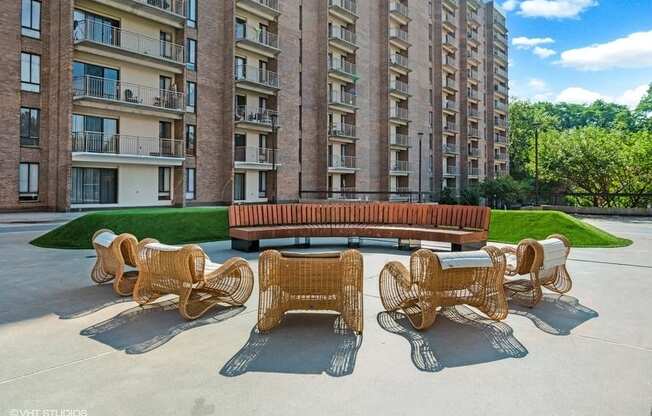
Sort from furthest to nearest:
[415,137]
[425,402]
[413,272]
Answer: [415,137] < [413,272] < [425,402]

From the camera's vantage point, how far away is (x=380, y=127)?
131ft

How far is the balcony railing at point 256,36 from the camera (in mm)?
28750

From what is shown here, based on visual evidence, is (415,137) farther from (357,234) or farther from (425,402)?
(425,402)

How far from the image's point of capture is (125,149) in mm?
23297

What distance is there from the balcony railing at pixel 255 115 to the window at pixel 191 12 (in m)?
5.56

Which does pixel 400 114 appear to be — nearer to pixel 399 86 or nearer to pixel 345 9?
pixel 399 86

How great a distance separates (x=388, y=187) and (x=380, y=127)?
18.1ft

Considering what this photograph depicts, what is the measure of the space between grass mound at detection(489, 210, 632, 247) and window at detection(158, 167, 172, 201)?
61.6 ft

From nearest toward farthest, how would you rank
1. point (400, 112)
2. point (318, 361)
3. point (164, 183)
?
1. point (318, 361)
2. point (164, 183)
3. point (400, 112)

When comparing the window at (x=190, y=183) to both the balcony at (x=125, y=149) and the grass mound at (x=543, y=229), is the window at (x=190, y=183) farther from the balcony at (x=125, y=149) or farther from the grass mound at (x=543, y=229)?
the grass mound at (x=543, y=229)

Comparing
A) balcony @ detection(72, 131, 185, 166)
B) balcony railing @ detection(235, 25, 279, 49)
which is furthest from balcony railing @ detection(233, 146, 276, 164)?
balcony railing @ detection(235, 25, 279, 49)

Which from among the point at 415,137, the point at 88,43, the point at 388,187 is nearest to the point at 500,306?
the point at 88,43

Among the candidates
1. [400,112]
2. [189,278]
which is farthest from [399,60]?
[189,278]

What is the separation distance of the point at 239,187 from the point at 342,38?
16161 mm
